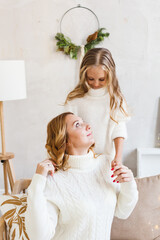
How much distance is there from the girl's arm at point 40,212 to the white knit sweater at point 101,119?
0.49 metres

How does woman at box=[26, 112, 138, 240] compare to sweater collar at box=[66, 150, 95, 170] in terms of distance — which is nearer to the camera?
woman at box=[26, 112, 138, 240]

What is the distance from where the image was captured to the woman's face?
138cm

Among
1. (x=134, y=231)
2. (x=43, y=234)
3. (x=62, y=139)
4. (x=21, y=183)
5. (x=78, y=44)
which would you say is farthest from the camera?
(x=78, y=44)

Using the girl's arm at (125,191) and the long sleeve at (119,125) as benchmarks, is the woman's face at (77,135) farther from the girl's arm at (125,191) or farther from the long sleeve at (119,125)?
the long sleeve at (119,125)

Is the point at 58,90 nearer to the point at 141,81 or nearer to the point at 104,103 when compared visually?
the point at 141,81

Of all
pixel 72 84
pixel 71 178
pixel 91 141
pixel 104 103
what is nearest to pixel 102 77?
pixel 104 103

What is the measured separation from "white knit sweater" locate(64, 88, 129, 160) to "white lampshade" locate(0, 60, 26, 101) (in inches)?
32.1

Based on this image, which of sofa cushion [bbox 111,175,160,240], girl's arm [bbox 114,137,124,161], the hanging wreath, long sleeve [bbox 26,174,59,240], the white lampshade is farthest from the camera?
the hanging wreath

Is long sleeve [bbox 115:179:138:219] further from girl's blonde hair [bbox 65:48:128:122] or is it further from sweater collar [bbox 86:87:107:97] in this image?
sweater collar [bbox 86:87:107:97]

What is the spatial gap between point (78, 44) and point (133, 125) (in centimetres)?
97

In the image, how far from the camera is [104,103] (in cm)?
171

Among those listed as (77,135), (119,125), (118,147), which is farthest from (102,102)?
(77,135)

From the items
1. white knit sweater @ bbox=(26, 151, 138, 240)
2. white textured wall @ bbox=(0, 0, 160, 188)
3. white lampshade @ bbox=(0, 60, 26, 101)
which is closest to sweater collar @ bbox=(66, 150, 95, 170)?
white knit sweater @ bbox=(26, 151, 138, 240)

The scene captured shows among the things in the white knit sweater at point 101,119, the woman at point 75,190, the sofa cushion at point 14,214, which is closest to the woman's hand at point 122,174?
the woman at point 75,190
